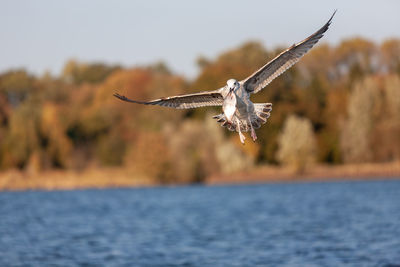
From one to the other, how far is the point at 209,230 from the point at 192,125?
128 feet

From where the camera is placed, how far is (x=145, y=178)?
260 feet

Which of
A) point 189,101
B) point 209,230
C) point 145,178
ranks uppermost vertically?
point 189,101

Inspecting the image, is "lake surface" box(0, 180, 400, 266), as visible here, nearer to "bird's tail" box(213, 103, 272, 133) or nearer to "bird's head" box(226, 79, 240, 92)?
"bird's tail" box(213, 103, 272, 133)

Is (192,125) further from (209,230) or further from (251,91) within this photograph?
(251,91)

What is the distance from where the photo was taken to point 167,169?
79250 millimetres

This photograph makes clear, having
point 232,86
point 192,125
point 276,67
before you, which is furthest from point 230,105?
point 192,125

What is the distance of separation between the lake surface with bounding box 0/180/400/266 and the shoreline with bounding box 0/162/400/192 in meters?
6.67

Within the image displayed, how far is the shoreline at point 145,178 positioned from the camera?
80312 millimetres

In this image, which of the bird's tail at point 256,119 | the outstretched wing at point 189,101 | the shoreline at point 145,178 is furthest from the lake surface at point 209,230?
the bird's tail at point 256,119

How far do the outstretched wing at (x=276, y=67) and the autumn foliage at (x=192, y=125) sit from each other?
182ft

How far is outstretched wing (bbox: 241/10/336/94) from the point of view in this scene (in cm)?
1512

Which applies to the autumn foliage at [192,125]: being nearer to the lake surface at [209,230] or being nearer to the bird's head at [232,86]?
the lake surface at [209,230]

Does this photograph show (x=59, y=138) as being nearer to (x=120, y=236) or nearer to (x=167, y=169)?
(x=167, y=169)

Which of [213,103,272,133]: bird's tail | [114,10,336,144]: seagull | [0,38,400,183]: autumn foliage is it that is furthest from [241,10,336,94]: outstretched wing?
[0,38,400,183]: autumn foliage
